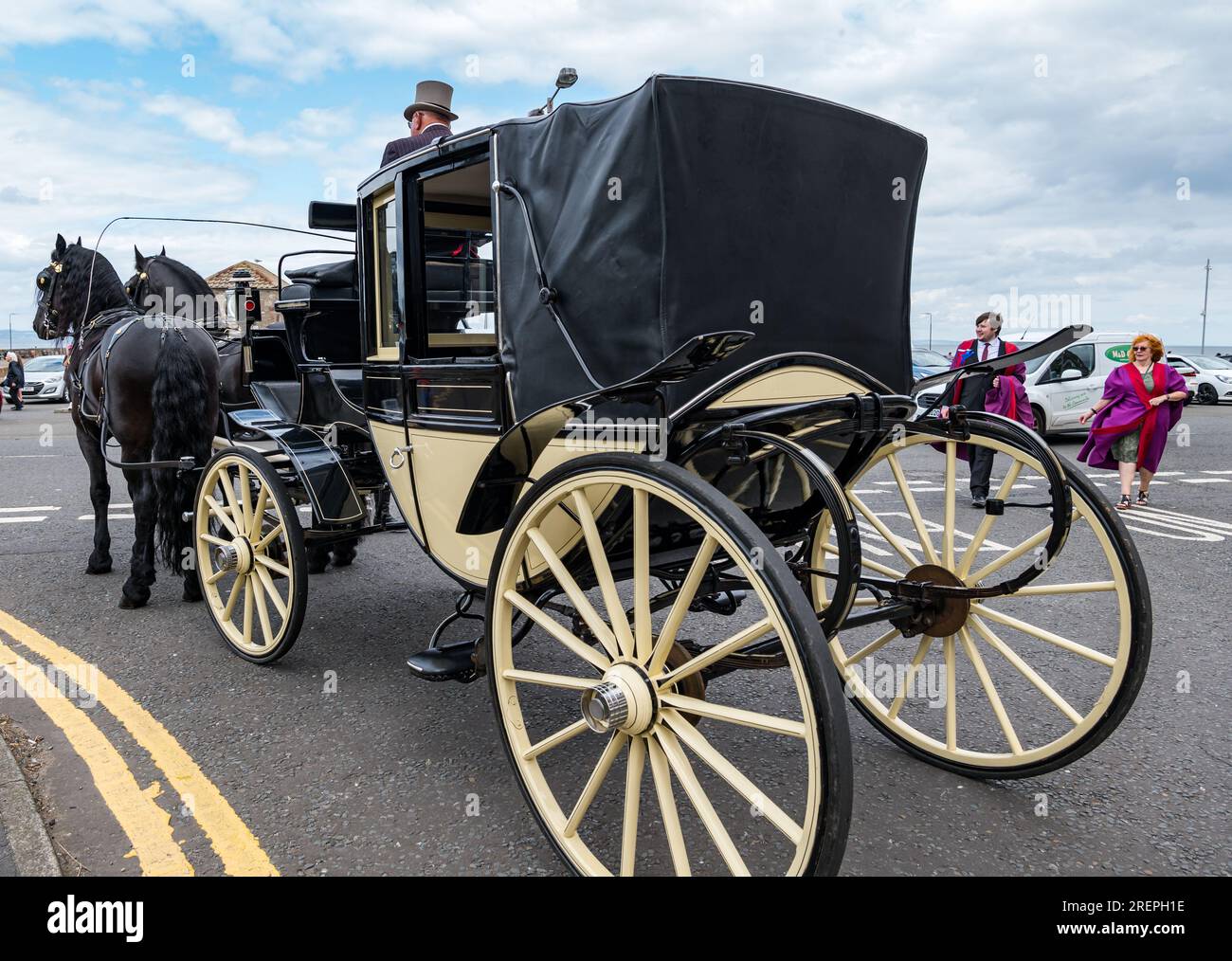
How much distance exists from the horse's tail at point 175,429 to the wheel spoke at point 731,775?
13.1 ft

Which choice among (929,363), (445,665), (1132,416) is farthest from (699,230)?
(929,363)

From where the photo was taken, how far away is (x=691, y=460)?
262 centimetres

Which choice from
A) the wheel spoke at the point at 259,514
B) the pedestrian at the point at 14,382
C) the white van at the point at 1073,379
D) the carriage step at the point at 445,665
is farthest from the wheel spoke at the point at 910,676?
the pedestrian at the point at 14,382

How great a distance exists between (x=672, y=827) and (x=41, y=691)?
3.22 meters

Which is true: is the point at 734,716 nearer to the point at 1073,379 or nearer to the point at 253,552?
the point at 253,552

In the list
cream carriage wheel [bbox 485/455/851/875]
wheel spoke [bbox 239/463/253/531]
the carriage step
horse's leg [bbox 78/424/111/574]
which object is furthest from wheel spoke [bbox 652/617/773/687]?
horse's leg [bbox 78/424/111/574]

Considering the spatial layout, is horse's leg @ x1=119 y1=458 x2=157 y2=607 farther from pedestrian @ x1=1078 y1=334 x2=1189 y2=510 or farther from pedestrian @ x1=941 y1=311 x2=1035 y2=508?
pedestrian @ x1=1078 y1=334 x2=1189 y2=510

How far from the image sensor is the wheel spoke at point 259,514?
414 centimetres

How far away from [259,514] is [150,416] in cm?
179

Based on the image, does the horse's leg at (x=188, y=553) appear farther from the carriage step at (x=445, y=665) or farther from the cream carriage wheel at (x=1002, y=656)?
the cream carriage wheel at (x=1002, y=656)

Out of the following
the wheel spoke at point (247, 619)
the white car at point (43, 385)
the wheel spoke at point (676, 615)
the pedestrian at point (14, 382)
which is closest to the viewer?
the wheel spoke at point (676, 615)

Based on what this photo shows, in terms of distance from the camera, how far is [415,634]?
464cm
